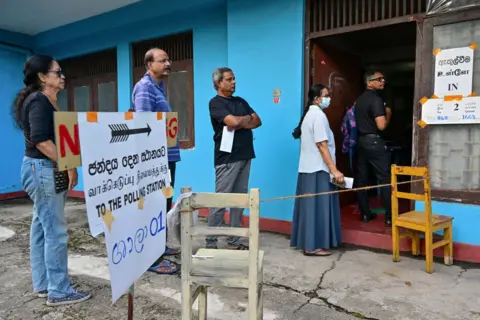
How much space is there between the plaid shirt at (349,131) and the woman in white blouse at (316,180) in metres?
0.89

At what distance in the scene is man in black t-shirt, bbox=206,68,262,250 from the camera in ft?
11.2

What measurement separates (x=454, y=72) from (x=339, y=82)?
160 centimetres

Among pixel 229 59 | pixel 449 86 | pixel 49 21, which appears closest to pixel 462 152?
pixel 449 86

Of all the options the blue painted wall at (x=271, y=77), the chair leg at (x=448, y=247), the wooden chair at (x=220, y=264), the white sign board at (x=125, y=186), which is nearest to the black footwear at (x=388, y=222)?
the chair leg at (x=448, y=247)

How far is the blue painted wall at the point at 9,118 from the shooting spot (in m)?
7.12

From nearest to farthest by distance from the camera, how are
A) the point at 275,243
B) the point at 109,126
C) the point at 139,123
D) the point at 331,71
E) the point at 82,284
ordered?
the point at 109,126
the point at 139,123
the point at 82,284
the point at 275,243
the point at 331,71

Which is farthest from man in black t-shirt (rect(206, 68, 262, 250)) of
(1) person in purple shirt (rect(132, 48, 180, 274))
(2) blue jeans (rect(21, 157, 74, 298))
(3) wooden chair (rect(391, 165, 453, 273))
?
(3) wooden chair (rect(391, 165, 453, 273))

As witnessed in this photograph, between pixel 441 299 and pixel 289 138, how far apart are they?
7.28 feet

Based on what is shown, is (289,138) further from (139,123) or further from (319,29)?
(139,123)

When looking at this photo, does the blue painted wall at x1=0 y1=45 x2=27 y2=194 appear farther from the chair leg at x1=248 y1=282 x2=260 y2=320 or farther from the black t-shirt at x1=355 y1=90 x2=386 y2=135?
the chair leg at x1=248 y1=282 x2=260 y2=320

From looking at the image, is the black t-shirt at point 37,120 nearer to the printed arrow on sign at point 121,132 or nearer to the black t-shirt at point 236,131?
the printed arrow on sign at point 121,132

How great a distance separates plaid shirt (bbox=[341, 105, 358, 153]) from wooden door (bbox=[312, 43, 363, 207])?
0.18 m

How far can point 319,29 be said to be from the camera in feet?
13.4

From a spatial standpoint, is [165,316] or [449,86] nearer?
[165,316]
